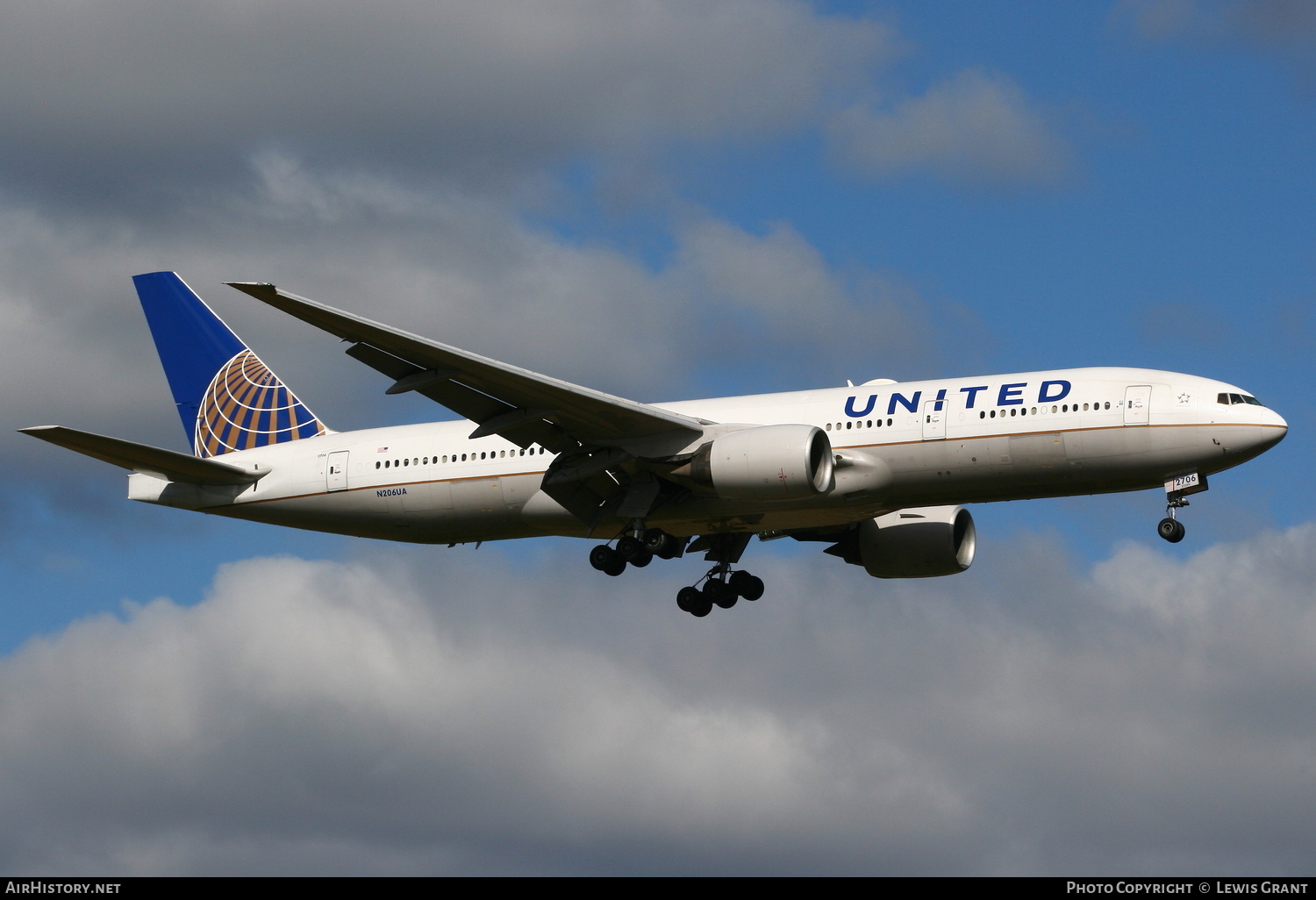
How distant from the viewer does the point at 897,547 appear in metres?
44.5

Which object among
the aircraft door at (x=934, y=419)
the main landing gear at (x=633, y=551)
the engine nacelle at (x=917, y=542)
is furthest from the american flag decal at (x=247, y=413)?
the aircraft door at (x=934, y=419)

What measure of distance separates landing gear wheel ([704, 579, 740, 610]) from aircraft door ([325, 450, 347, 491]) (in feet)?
31.6

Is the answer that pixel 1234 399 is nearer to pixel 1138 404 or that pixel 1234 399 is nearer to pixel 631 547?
pixel 1138 404

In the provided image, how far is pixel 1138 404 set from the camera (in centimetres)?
3625

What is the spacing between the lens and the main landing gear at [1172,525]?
36.6 m

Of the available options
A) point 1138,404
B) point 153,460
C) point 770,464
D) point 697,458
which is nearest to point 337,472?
point 153,460

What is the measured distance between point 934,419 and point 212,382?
20.8m

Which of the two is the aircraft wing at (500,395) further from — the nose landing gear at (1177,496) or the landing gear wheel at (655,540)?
the nose landing gear at (1177,496)

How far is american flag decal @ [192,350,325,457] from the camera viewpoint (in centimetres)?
4503

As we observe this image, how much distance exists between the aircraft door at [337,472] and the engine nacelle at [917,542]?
1328cm

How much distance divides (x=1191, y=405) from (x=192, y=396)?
26.4m

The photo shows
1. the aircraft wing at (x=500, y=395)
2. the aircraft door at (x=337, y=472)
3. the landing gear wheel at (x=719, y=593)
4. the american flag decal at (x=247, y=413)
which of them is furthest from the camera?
the american flag decal at (x=247, y=413)

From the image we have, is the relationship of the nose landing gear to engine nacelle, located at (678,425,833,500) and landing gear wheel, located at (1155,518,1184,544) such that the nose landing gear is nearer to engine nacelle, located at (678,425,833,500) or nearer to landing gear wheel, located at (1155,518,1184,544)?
landing gear wheel, located at (1155,518,1184,544)
